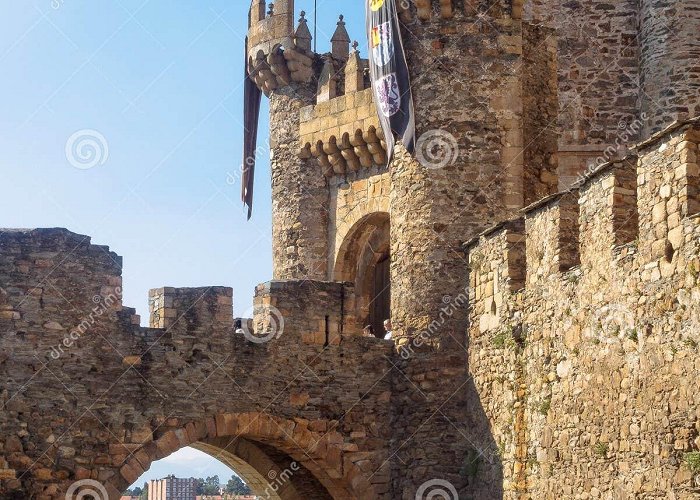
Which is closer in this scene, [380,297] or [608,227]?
[608,227]

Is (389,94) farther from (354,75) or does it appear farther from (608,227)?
(608,227)

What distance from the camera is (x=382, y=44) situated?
2159 cm

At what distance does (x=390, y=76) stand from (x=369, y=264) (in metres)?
5.37

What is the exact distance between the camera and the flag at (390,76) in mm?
21094

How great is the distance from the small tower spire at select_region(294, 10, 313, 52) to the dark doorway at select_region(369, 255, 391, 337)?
364 cm

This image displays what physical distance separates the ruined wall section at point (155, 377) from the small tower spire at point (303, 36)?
749 centimetres

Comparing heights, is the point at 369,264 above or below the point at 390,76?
below

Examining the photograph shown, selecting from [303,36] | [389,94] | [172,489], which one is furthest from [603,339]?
[172,489]

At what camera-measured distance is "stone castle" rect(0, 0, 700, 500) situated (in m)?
16.4

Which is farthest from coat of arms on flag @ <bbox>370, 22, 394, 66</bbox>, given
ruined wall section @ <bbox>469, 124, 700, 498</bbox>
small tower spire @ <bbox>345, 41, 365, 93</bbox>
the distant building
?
the distant building

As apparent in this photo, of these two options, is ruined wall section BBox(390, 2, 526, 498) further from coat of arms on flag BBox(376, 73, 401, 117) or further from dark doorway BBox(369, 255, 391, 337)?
dark doorway BBox(369, 255, 391, 337)

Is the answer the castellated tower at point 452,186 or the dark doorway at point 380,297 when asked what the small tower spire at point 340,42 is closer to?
the dark doorway at point 380,297

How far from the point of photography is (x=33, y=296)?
18.8m

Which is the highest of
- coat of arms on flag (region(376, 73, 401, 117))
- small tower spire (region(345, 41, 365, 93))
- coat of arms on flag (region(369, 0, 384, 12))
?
small tower spire (region(345, 41, 365, 93))
